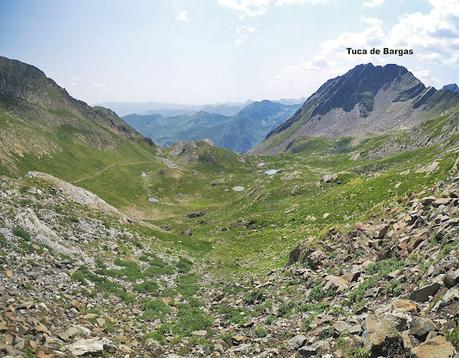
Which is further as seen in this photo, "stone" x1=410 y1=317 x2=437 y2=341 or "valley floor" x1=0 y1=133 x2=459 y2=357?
"valley floor" x1=0 y1=133 x2=459 y2=357

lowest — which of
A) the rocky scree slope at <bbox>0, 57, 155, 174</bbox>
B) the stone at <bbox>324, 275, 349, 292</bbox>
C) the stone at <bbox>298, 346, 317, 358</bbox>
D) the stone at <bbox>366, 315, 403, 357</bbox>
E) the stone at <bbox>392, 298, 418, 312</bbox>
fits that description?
the stone at <bbox>298, 346, 317, 358</bbox>

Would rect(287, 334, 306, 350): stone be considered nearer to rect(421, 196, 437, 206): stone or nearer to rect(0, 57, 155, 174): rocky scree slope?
rect(421, 196, 437, 206): stone

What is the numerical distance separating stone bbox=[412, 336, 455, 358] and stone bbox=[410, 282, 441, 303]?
368 cm

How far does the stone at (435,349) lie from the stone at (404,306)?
290 centimetres

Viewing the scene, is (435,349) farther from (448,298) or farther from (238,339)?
(238,339)

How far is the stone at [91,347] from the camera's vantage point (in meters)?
15.1

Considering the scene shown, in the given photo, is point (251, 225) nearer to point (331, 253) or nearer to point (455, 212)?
point (331, 253)

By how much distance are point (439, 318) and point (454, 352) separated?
229cm

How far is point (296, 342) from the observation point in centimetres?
1641

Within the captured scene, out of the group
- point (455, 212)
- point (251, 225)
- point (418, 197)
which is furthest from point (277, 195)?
point (455, 212)

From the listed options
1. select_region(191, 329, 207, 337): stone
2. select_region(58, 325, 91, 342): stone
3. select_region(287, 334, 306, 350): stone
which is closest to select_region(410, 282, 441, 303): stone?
select_region(287, 334, 306, 350): stone

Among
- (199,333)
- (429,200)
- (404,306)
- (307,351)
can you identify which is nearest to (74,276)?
(199,333)

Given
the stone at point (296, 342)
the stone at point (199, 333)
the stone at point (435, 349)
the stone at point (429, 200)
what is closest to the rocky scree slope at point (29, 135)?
the stone at point (199, 333)

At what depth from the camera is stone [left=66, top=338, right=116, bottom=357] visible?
15050 millimetres
